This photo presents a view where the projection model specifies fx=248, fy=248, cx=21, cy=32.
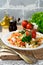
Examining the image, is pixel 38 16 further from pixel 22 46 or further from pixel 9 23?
pixel 22 46

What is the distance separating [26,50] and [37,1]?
585 mm

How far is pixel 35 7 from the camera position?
6.07 feet

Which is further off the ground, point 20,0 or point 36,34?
point 20,0

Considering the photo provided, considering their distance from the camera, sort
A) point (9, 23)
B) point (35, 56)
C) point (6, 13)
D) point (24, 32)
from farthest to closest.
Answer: point (6, 13)
point (9, 23)
point (24, 32)
point (35, 56)

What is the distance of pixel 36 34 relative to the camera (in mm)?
1494

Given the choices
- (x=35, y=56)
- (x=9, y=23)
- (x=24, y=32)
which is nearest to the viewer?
(x=35, y=56)

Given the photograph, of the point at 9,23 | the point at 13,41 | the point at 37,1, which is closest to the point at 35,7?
the point at 37,1

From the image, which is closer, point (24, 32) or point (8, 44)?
point (8, 44)

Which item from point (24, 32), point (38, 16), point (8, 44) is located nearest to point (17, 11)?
point (38, 16)

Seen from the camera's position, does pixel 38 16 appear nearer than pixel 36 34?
No

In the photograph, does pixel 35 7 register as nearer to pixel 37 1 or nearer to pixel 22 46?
pixel 37 1

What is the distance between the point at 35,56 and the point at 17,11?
2.06ft

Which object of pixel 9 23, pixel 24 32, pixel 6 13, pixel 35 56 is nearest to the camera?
pixel 35 56

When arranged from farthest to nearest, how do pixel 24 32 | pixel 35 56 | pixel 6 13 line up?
pixel 6 13 → pixel 24 32 → pixel 35 56
